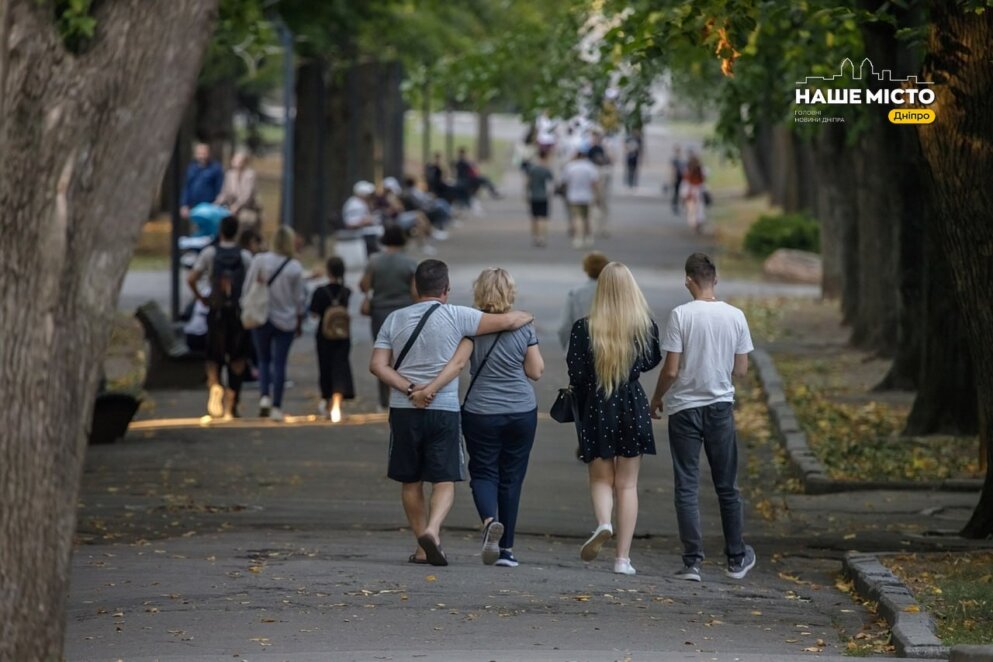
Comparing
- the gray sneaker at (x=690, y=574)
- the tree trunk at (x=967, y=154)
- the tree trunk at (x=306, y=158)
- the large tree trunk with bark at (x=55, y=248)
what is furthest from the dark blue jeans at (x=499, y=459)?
the tree trunk at (x=306, y=158)

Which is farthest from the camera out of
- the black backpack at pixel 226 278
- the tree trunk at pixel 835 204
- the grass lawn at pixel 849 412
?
the tree trunk at pixel 835 204

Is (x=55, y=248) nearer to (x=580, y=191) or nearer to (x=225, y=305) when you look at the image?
(x=225, y=305)

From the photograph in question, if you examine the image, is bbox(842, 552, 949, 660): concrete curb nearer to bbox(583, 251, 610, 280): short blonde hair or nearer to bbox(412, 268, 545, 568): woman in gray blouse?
bbox(412, 268, 545, 568): woman in gray blouse

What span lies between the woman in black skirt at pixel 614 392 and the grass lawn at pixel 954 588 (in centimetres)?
155

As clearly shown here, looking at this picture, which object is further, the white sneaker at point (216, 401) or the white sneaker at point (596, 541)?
the white sneaker at point (216, 401)

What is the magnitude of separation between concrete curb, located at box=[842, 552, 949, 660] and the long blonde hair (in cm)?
168

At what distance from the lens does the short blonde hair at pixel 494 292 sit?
1027 centimetres

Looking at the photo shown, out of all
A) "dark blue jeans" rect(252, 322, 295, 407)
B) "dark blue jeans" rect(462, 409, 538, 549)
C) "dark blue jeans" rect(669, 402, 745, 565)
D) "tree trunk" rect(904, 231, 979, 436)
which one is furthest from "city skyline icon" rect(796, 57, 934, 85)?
"dark blue jeans" rect(462, 409, 538, 549)

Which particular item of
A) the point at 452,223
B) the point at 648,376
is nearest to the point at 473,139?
the point at 452,223

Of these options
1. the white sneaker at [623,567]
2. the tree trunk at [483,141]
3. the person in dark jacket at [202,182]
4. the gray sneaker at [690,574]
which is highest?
the tree trunk at [483,141]

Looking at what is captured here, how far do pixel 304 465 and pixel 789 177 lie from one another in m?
28.9

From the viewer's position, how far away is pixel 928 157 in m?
11.3

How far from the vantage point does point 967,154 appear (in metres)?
11.1

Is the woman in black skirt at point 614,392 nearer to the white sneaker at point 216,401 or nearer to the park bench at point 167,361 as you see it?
the white sneaker at point 216,401
